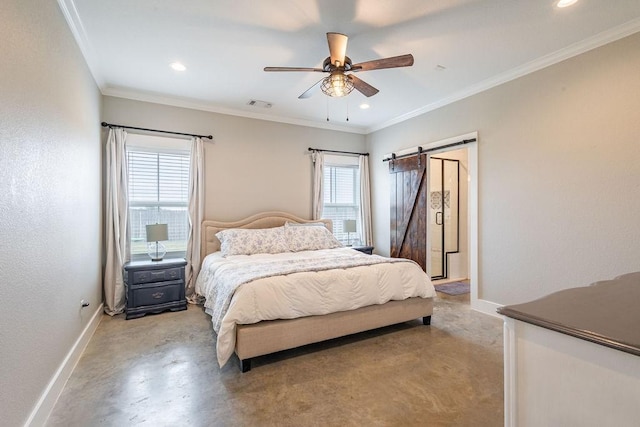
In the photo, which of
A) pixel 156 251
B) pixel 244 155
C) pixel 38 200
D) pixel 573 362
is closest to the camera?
pixel 573 362

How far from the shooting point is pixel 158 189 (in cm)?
421

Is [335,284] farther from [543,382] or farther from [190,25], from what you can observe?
[190,25]

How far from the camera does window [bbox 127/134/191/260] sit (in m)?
4.05

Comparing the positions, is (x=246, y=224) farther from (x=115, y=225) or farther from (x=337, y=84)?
(x=337, y=84)

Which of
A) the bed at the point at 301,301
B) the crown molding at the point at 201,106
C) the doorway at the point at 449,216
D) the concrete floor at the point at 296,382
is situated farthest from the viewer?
the doorway at the point at 449,216

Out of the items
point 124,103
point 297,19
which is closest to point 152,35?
point 297,19

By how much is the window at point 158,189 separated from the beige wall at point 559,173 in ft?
13.1

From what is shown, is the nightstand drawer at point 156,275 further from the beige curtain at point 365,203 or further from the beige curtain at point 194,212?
the beige curtain at point 365,203

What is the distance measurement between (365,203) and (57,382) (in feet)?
15.3

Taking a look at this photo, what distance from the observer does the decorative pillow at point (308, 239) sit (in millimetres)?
4320

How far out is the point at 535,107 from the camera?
10.5ft

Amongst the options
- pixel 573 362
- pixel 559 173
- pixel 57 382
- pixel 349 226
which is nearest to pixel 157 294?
pixel 57 382

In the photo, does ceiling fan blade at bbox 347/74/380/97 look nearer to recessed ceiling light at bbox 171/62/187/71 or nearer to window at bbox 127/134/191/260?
recessed ceiling light at bbox 171/62/187/71

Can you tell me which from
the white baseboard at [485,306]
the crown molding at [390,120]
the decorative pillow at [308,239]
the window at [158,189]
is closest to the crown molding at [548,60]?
the crown molding at [390,120]
